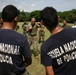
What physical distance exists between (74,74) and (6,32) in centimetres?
115

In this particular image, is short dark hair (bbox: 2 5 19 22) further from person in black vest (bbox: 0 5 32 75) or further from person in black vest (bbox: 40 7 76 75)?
person in black vest (bbox: 40 7 76 75)

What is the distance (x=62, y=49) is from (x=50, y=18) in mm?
443

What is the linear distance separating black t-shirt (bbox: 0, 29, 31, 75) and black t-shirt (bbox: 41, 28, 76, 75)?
435mm

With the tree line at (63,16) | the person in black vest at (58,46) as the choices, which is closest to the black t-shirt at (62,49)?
the person in black vest at (58,46)

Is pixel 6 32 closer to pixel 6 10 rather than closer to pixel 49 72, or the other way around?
pixel 6 10

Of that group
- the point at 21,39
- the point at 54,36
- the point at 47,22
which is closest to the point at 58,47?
the point at 54,36

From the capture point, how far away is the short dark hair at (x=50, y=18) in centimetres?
323

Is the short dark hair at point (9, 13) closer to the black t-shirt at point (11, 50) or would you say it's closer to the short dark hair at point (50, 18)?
the black t-shirt at point (11, 50)

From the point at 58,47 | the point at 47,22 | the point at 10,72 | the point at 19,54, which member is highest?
the point at 47,22

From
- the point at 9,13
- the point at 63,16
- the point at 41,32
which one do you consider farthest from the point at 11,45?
the point at 63,16

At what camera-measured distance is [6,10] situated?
3582 mm

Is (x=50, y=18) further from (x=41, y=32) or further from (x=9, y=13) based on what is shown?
(x=41, y=32)

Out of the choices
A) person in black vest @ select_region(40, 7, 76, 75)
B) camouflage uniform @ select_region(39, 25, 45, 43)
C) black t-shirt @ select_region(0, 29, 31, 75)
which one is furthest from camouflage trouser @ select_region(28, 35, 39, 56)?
person in black vest @ select_region(40, 7, 76, 75)

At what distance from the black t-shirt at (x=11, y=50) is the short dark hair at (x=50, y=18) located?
0.48 meters
